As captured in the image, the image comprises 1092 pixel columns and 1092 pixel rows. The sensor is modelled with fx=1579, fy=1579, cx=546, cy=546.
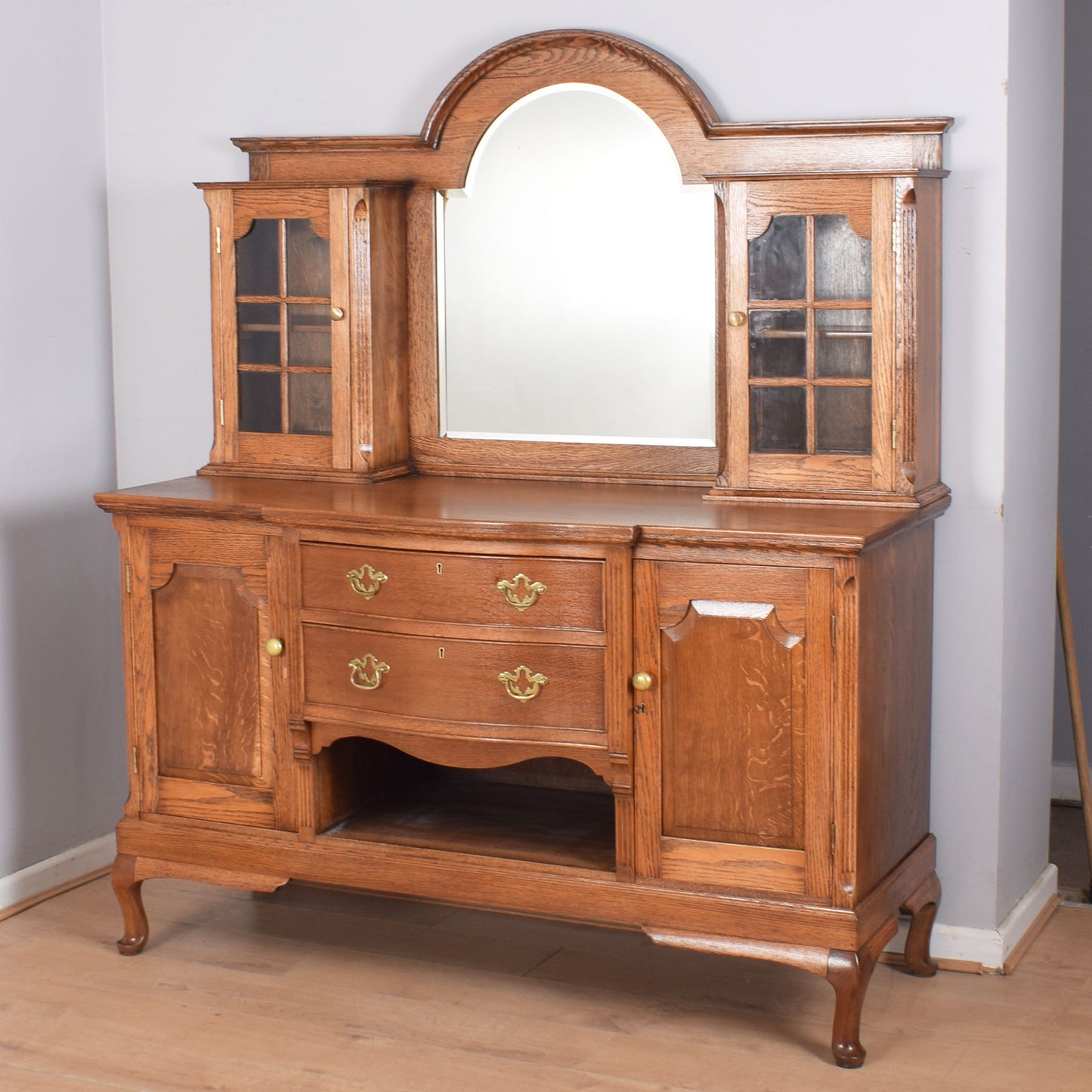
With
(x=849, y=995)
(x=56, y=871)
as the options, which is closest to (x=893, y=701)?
(x=849, y=995)

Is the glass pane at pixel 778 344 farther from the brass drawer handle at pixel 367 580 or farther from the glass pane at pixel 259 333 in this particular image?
the glass pane at pixel 259 333

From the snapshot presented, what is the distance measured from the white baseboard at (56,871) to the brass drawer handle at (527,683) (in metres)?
1.45

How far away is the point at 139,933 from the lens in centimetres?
339

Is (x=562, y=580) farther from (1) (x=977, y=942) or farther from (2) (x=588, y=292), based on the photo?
(1) (x=977, y=942)

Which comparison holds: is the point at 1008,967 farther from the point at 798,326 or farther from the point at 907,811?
the point at 798,326

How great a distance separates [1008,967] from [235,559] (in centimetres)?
179

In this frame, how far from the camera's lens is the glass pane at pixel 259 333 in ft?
11.5

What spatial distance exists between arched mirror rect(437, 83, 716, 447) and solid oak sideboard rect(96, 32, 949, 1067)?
0.03m

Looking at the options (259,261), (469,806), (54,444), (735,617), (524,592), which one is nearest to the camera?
(735,617)

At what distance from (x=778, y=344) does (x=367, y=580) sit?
918 mm

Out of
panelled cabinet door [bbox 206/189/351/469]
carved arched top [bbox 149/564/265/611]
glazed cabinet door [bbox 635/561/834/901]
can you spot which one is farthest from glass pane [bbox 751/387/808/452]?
Answer: carved arched top [bbox 149/564/265/611]

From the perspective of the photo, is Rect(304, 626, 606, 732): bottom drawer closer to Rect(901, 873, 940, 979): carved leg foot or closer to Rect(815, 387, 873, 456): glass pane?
Rect(815, 387, 873, 456): glass pane

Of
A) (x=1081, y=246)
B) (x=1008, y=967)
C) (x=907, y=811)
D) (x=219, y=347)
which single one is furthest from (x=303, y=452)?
(x=1081, y=246)

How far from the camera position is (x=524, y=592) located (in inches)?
114
